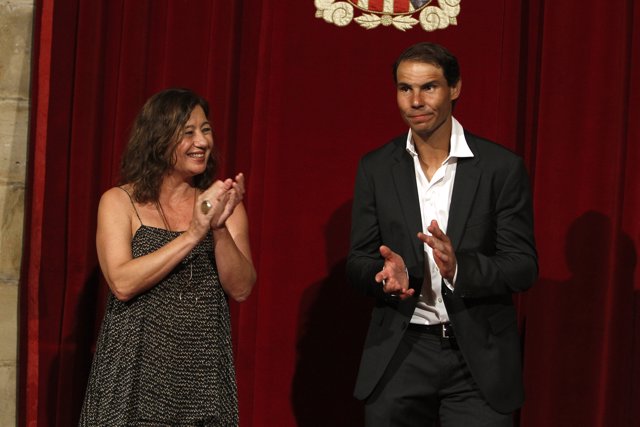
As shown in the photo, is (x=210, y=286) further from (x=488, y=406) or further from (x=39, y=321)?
(x=39, y=321)

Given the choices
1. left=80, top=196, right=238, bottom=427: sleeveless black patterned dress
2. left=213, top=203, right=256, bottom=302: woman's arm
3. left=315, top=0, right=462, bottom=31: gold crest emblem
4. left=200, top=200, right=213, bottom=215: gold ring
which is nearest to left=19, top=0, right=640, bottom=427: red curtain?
left=315, top=0, right=462, bottom=31: gold crest emblem

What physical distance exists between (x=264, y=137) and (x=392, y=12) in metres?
0.66

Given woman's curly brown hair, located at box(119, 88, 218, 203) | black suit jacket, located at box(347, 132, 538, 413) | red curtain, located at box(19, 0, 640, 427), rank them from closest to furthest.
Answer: black suit jacket, located at box(347, 132, 538, 413) < woman's curly brown hair, located at box(119, 88, 218, 203) < red curtain, located at box(19, 0, 640, 427)

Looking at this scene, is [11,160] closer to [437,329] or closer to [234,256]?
[234,256]

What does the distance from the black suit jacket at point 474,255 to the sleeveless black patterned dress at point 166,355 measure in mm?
385

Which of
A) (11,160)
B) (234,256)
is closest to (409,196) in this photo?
(234,256)

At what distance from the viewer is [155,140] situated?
2.60 meters

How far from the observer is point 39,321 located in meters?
3.56

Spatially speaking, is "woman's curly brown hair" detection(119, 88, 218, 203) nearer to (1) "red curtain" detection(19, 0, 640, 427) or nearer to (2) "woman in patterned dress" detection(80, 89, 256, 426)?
(2) "woman in patterned dress" detection(80, 89, 256, 426)

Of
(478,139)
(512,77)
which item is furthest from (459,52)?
(478,139)

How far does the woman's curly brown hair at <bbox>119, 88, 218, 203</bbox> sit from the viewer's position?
2.59 meters

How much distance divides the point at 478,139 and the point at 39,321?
1.88 m

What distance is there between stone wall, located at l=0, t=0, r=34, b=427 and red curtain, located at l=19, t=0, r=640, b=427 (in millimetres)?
60

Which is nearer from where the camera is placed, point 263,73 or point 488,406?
point 488,406
